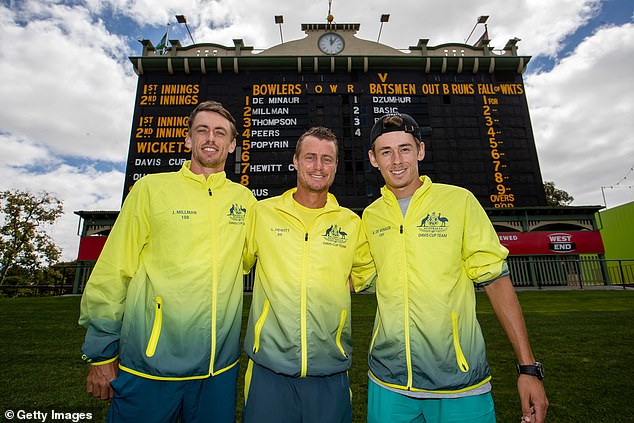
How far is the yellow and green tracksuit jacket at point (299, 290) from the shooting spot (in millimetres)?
1854

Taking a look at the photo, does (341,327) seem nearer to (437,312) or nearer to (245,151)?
(437,312)

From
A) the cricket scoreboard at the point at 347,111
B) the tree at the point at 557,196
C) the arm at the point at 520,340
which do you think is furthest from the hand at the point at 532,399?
the tree at the point at 557,196

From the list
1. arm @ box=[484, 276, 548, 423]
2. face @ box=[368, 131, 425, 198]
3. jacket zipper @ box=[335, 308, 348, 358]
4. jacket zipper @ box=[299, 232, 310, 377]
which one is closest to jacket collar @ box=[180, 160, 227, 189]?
jacket zipper @ box=[299, 232, 310, 377]

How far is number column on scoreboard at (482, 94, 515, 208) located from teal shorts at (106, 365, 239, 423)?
13.9 m

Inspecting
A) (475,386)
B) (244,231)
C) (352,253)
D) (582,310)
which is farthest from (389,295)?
(582,310)

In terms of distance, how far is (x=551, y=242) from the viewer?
1545 cm

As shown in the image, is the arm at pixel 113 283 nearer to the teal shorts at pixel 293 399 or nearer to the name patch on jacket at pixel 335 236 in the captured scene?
the teal shorts at pixel 293 399

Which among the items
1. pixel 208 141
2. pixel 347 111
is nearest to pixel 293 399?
pixel 208 141

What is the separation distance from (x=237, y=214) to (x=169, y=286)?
59cm

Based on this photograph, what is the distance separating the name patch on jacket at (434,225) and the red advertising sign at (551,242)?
51.4 feet

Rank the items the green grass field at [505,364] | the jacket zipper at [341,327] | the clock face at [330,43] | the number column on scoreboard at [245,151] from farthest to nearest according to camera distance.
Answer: the clock face at [330,43] < the number column on scoreboard at [245,151] < the green grass field at [505,364] < the jacket zipper at [341,327]

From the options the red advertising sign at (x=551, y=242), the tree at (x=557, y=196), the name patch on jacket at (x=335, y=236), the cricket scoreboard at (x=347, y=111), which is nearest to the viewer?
the name patch on jacket at (x=335, y=236)

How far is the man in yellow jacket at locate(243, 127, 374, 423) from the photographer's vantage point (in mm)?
1814

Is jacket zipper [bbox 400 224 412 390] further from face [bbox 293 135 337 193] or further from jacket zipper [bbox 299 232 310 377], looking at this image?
face [bbox 293 135 337 193]
